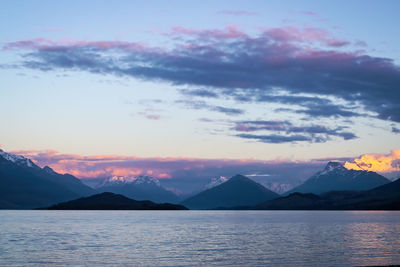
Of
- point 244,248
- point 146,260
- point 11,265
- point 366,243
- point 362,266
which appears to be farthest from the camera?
point 366,243

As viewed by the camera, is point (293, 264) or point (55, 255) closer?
point (293, 264)

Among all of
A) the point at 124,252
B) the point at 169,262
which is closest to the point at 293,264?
the point at 169,262

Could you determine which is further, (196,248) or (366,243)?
(366,243)

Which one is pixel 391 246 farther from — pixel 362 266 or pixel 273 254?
pixel 362 266

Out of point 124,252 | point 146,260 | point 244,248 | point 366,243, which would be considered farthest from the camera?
point 366,243

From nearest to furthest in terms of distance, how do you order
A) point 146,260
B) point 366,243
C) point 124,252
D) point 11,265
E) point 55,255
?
point 11,265
point 146,260
point 55,255
point 124,252
point 366,243

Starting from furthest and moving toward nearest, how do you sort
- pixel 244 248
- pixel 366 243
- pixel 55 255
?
pixel 366 243
pixel 244 248
pixel 55 255

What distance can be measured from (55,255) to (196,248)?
31503mm

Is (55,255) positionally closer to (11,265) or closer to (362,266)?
(11,265)

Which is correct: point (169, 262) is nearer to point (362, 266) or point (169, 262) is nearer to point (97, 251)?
point (97, 251)

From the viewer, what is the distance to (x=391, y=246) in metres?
115

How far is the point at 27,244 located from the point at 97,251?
24.7 m

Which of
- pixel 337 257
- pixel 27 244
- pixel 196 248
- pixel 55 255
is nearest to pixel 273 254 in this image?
pixel 337 257

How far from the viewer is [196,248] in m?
112
